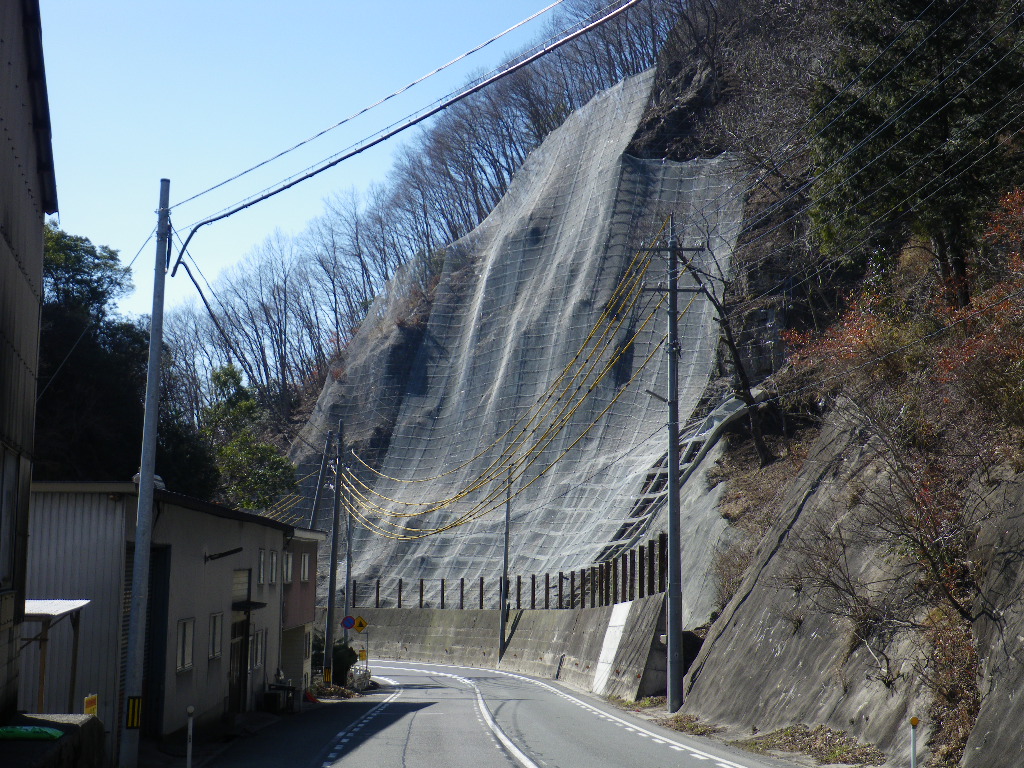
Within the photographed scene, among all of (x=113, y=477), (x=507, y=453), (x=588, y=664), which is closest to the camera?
(x=588, y=664)

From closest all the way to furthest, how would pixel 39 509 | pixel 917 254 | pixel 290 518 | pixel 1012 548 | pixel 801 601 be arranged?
pixel 1012 548 < pixel 39 509 < pixel 801 601 < pixel 917 254 < pixel 290 518

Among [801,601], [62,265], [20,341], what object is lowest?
[801,601]

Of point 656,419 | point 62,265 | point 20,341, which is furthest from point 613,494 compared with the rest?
point 20,341

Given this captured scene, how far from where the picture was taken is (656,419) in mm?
48156

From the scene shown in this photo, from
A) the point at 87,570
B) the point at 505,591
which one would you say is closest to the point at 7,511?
the point at 87,570

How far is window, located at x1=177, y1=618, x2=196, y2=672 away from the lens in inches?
713

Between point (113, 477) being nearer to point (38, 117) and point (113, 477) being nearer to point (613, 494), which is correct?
point (613, 494)

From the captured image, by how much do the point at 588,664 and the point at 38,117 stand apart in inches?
1029

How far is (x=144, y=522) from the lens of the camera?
13.9 metres

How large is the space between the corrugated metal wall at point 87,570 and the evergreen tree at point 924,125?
15.5 meters

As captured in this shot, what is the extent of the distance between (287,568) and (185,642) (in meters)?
11.5

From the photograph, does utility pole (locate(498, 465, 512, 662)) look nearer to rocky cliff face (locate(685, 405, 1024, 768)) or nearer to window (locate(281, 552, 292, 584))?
window (locate(281, 552, 292, 584))

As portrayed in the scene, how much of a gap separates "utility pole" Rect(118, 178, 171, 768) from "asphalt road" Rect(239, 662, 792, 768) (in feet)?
8.13

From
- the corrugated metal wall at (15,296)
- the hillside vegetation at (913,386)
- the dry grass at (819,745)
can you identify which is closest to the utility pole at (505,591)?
the hillside vegetation at (913,386)
